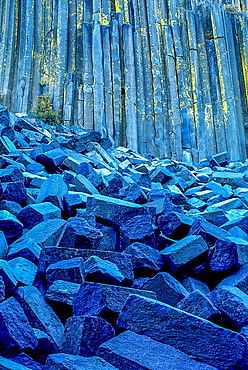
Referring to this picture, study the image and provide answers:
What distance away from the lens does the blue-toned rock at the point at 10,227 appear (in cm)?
237

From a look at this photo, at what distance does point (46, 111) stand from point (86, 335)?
24.0ft

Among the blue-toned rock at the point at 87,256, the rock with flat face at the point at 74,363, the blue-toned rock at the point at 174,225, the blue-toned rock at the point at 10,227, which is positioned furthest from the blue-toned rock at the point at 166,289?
the blue-toned rock at the point at 10,227

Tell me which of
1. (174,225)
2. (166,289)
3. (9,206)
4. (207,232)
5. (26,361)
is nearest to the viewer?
(26,361)

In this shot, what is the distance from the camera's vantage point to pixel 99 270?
167 centimetres

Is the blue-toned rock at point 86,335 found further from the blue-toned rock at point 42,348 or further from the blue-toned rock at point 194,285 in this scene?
the blue-toned rock at point 194,285

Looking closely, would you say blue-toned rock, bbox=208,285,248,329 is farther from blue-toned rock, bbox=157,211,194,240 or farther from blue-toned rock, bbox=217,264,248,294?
blue-toned rock, bbox=157,211,194,240

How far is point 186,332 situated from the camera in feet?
4.46

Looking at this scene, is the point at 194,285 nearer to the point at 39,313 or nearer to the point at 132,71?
the point at 39,313

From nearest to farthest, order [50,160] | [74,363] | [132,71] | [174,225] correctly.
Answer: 1. [74,363]
2. [174,225]
3. [50,160]
4. [132,71]

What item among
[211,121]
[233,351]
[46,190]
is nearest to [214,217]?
[46,190]

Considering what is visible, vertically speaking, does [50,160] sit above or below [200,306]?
above

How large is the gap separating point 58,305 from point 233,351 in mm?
751

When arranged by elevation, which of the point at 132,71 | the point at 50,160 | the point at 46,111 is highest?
the point at 132,71

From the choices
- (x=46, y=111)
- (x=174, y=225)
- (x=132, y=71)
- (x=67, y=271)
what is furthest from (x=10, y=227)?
(x=132, y=71)
